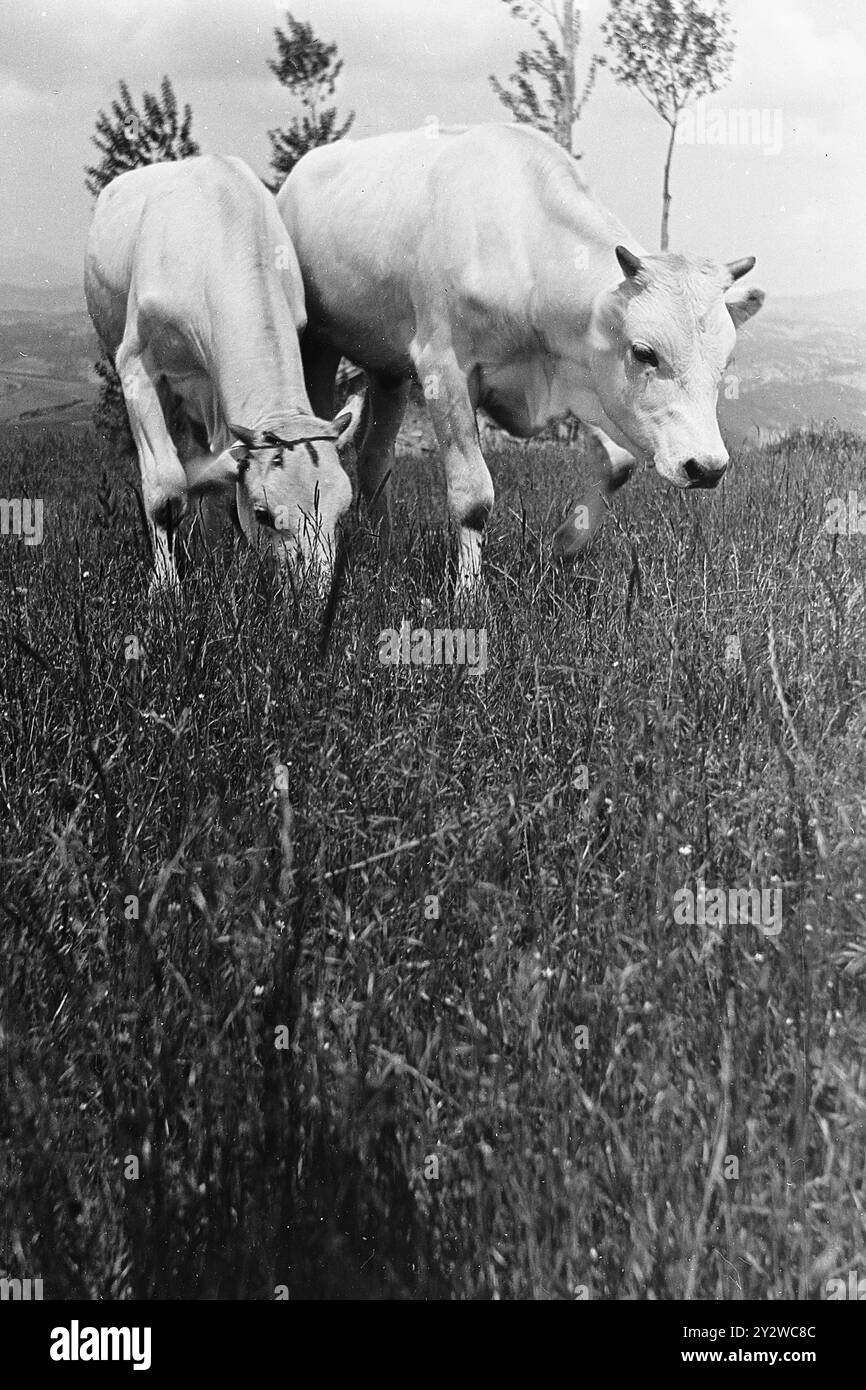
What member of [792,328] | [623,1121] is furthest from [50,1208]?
→ [792,328]

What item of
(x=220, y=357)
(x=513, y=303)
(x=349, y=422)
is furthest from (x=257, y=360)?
(x=513, y=303)

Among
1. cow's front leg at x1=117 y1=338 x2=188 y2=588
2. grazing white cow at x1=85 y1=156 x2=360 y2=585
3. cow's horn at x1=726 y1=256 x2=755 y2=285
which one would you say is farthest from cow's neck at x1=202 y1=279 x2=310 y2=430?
cow's horn at x1=726 y1=256 x2=755 y2=285

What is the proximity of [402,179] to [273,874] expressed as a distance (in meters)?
4.03

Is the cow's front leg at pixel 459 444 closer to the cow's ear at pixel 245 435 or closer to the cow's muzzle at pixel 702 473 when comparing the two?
the cow's ear at pixel 245 435

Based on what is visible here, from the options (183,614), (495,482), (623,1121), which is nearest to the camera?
(623,1121)

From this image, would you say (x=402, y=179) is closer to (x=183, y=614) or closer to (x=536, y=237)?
(x=536, y=237)

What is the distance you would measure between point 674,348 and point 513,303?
78cm

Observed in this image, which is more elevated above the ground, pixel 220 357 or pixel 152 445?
pixel 220 357

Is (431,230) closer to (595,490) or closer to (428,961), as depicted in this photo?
(595,490)

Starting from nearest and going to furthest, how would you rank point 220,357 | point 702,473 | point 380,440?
point 702,473 < point 220,357 < point 380,440

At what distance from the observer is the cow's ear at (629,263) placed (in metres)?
4.86

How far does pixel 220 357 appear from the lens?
5605 millimetres

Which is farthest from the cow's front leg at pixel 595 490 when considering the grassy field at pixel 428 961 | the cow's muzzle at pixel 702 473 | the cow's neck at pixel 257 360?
the grassy field at pixel 428 961
